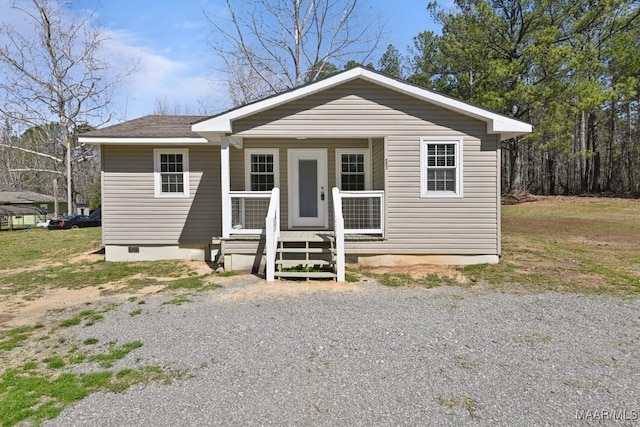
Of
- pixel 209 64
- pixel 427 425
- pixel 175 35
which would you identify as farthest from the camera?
pixel 209 64

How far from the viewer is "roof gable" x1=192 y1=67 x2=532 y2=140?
7.66m

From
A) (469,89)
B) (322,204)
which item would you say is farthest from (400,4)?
(322,204)

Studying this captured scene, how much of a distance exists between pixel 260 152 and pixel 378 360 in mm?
6886

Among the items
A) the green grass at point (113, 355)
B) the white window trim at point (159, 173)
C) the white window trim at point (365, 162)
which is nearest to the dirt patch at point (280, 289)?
the green grass at point (113, 355)

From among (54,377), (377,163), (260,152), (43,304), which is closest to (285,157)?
(260,152)

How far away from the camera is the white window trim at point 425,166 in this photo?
26.0ft

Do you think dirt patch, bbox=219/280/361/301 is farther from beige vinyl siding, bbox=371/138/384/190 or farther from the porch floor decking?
beige vinyl siding, bbox=371/138/384/190

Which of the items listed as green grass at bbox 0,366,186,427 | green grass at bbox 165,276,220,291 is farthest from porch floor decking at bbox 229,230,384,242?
green grass at bbox 0,366,186,427

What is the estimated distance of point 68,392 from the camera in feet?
10.3

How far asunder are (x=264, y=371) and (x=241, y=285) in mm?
3431

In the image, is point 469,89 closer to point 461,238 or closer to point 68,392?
point 461,238

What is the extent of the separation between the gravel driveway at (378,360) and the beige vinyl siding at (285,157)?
396cm

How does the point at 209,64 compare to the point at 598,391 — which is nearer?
the point at 598,391

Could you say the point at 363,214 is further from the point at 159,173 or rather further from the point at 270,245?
the point at 159,173
